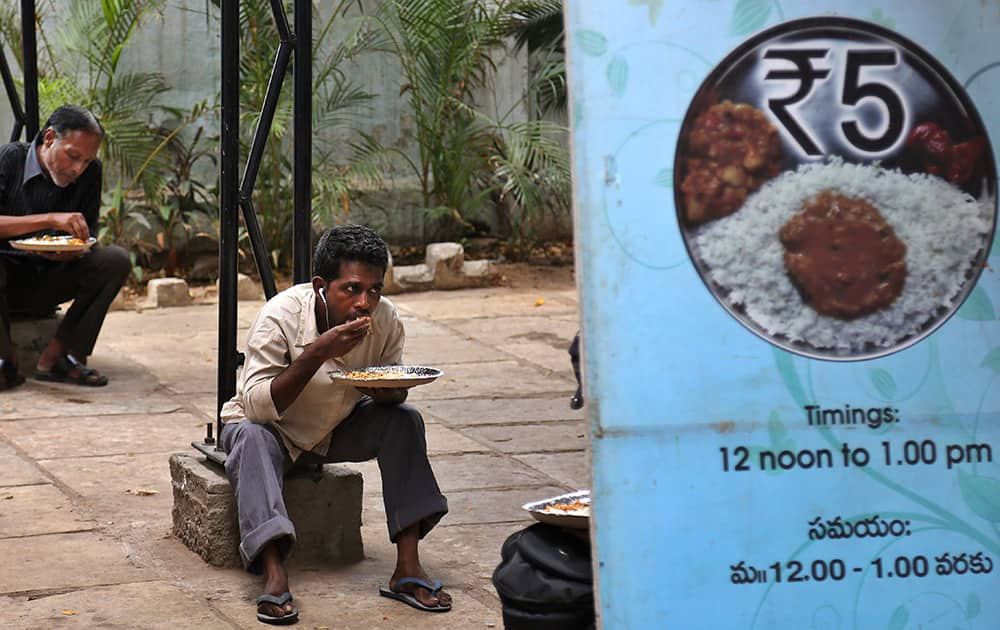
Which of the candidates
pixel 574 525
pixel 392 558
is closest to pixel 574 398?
pixel 392 558

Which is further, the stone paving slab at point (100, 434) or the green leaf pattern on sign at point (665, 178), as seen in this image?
the stone paving slab at point (100, 434)

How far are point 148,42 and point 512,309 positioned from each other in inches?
122

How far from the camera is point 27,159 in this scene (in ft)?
23.2

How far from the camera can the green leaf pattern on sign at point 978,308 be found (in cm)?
279

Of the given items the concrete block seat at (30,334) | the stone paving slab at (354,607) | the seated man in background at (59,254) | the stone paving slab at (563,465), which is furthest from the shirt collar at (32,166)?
the stone paving slab at (354,607)

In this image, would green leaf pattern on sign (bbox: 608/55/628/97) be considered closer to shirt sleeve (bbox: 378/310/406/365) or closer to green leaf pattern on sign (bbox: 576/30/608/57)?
green leaf pattern on sign (bbox: 576/30/608/57)

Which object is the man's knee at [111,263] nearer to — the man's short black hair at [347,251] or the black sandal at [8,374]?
the black sandal at [8,374]

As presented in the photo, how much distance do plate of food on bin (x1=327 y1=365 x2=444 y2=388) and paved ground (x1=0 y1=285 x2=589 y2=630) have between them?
0.62 meters

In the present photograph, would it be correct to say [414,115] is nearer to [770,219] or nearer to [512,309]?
[512,309]

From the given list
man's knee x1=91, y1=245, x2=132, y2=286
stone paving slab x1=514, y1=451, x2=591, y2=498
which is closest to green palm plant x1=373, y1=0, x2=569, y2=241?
man's knee x1=91, y1=245, x2=132, y2=286

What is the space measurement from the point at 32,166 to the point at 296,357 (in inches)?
131

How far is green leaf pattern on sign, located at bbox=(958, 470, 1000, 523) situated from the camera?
2789mm

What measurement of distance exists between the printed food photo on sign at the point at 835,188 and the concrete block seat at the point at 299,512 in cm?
224

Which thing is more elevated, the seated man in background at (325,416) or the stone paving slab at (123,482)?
the seated man in background at (325,416)
